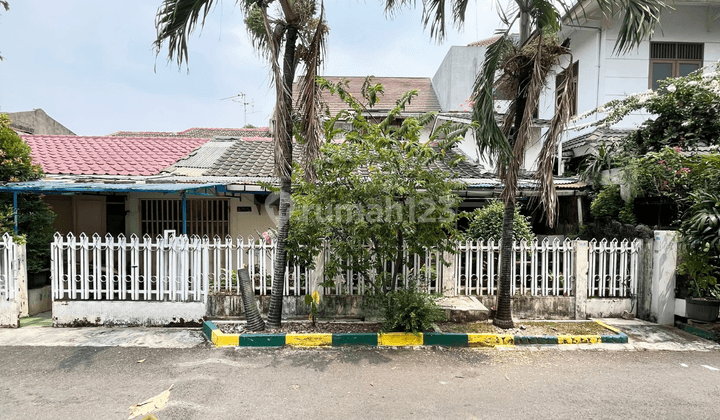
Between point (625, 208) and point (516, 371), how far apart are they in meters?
4.91

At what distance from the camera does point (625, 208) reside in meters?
7.61

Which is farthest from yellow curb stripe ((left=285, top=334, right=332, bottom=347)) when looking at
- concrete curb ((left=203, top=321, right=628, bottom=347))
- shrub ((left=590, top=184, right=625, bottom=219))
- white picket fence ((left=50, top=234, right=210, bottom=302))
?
shrub ((left=590, top=184, right=625, bottom=219))

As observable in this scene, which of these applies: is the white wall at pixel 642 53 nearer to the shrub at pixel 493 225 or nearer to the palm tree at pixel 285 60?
the shrub at pixel 493 225

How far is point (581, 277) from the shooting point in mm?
6543

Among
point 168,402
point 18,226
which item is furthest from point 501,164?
point 18,226

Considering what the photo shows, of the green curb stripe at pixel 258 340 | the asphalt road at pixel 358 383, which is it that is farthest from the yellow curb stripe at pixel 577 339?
the green curb stripe at pixel 258 340

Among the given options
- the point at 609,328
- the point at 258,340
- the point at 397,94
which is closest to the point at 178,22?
the point at 258,340

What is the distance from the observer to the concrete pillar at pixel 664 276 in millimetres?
6395

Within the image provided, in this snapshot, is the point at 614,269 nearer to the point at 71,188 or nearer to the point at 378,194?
the point at 378,194

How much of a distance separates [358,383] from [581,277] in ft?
14.8

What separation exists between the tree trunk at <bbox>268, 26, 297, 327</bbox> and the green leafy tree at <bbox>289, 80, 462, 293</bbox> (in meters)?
0.20

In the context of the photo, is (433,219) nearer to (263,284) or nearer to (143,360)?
(263,284)

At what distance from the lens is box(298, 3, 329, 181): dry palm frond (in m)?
5.55

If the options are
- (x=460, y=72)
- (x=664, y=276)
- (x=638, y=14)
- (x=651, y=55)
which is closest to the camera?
(x=638, y=14)
